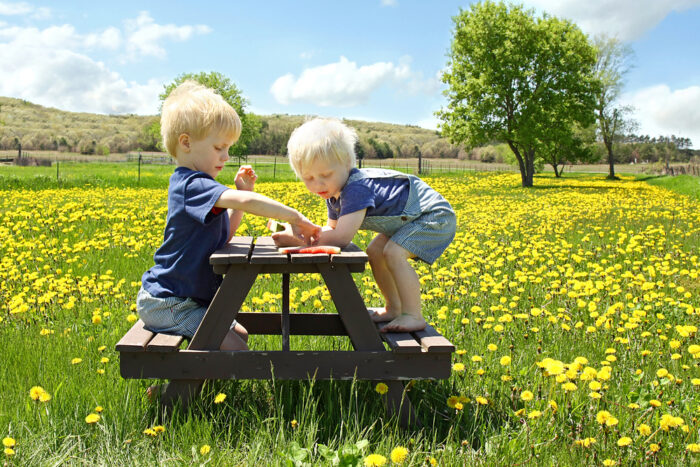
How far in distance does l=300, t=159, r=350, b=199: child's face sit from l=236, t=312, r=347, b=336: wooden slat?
965 mm

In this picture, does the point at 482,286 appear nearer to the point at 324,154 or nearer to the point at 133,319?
the point at 324,154

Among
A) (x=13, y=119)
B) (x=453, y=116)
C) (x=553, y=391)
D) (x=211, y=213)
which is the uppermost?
(x=13, y=119)

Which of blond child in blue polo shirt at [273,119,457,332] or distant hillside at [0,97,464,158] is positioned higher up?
distant hillside at [0,97,464,158]

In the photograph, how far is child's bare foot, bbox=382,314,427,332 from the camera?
3.05 metres

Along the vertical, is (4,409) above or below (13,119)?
below

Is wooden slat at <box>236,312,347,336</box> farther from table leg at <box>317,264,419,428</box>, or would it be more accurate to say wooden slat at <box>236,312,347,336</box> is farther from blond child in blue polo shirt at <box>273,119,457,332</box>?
table leg at <box>317,264,419,428</box>

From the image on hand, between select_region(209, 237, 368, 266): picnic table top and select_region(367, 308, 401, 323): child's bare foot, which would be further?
select_region(367, 308, 401, 323): child's bare foot

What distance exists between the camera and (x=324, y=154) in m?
2.92

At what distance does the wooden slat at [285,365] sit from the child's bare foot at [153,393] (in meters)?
0.27

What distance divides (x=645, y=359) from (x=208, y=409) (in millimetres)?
2711

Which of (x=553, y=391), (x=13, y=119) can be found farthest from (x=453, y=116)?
(x=13, y=119)

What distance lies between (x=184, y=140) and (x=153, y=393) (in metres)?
1.37

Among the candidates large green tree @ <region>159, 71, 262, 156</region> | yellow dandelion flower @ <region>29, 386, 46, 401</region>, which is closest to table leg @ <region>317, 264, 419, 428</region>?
yellow dandelion flower @ <region>29, 386, 46, 401</region>

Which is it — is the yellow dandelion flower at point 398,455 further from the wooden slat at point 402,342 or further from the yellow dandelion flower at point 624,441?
the yellow dandelion flower at point 624,441
